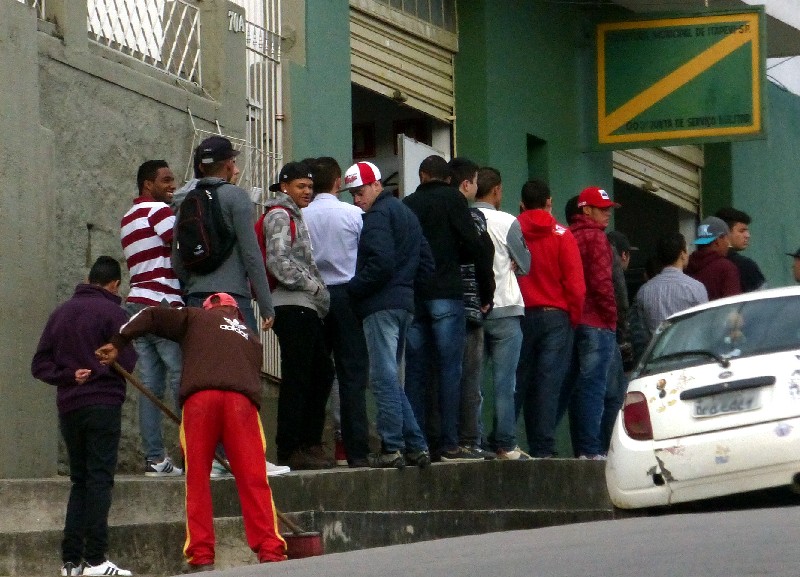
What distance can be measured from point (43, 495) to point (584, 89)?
10188 millimetres

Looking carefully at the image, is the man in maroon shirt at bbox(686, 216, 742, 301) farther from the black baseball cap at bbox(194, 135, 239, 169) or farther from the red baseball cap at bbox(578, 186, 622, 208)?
the black baseball cap at bbox(194, 135, 239, 169)

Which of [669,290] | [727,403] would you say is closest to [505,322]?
[669,290]

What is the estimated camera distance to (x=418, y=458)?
11602mm

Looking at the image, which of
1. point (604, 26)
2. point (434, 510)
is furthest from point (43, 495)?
point (604, 26)

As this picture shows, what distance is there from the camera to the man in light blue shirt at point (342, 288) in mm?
11547

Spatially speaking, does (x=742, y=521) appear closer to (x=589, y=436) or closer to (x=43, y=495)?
(x=43, y=495)

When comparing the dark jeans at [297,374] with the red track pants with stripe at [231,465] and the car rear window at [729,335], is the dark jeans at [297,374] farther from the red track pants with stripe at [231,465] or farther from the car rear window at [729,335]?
the car rear window at [729,335]

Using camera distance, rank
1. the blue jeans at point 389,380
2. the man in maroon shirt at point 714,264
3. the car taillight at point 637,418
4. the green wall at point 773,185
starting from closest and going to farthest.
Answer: the car taillight at point 637,418
the blue jeans at point 389,380
the man in maroon shirt at point 714,264
the green wall at point 773,185

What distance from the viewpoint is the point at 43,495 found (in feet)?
33.6

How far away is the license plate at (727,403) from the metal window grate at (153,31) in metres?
4.81

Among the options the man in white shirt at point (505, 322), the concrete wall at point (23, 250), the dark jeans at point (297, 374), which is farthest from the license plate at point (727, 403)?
the concrete wall at point (23, 250)

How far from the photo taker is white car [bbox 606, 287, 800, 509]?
32.3ft

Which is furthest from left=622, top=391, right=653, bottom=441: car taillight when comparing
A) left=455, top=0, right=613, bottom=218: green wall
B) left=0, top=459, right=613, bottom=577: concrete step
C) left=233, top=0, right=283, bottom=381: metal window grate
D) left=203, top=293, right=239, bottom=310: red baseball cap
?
left=455, top=0, right=613, bottom=218: green wall

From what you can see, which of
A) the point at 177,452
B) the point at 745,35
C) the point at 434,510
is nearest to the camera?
the point at 434,510
